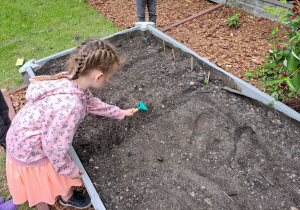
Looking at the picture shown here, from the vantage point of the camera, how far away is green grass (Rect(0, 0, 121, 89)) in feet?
12.4

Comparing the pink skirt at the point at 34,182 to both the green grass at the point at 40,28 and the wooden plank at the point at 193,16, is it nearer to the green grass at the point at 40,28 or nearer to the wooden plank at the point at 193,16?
the green grass at the point at 40,28

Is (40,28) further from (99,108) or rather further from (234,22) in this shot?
(234,22)

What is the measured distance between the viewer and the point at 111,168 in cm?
192

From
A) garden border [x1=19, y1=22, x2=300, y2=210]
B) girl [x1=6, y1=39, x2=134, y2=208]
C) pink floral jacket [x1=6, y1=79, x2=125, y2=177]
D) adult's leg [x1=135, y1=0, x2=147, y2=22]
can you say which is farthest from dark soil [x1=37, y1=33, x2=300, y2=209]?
adult's leg [x1=135, y1=0, x2=147, y2=22]

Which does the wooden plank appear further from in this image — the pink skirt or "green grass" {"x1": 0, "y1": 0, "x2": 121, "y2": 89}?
the pink skirt

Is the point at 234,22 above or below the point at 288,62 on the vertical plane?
below

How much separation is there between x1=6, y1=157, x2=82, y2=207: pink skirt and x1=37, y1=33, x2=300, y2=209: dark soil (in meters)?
0.33

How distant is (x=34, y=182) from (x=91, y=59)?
0.95 metres

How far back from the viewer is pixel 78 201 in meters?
1.88

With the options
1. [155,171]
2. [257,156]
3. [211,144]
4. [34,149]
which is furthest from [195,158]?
[34,149]

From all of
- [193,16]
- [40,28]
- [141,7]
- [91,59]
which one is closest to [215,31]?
[193,16]

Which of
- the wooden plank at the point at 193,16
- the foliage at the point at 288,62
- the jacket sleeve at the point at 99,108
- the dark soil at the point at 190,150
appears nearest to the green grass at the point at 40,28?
the wooden plank at the point at 193,16

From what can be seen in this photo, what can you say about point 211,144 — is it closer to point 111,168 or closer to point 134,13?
point 111,168

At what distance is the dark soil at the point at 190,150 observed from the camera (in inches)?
67.7
